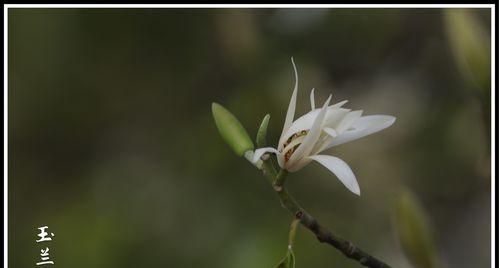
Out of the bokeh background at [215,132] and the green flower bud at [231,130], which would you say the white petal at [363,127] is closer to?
the green flower bud at [231,130]

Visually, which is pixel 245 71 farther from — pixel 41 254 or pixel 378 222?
pixel 41 254

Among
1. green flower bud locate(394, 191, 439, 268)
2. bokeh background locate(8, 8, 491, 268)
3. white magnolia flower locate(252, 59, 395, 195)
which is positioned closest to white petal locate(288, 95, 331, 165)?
white magnolia flower locate(252, 59, 395, 195)

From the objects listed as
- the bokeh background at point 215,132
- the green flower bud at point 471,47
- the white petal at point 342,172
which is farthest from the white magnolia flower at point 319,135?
the bokeh background at point 215,132

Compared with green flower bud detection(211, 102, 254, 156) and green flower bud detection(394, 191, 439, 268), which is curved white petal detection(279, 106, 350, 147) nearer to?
green flower bud detection(211, 102, 254, 156)

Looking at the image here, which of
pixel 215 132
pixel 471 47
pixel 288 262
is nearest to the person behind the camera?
pixel 288 262

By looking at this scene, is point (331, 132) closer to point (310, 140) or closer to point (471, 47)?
point (310, 140)

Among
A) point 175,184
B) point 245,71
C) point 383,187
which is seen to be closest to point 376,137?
point 383,187

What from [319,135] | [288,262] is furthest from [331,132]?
[288,262]

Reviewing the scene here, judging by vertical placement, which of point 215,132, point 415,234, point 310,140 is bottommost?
point 415,234
